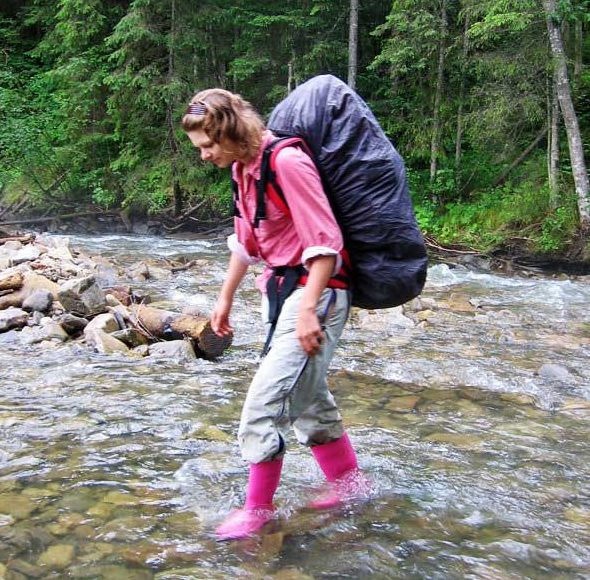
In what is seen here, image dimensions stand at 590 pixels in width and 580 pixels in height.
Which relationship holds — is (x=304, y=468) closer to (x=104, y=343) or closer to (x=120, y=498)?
(x=120, y=498)

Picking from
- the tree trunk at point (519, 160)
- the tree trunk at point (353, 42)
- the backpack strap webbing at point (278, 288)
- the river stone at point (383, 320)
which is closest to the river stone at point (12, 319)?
the river stone at point (383, 320)

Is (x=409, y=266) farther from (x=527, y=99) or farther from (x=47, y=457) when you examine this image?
(x=527, y=99)

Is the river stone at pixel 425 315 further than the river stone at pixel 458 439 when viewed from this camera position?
Yes

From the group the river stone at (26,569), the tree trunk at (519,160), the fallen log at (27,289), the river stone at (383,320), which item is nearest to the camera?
the river stone at (26,569)

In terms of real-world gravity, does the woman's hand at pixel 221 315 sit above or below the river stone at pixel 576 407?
above

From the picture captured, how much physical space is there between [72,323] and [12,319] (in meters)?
0.66

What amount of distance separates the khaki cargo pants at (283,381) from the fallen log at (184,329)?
3.21 meters

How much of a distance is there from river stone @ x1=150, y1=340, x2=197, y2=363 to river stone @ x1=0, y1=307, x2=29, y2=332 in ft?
5.01

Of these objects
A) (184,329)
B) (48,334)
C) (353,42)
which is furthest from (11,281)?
(353,42)

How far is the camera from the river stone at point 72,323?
6340 mm

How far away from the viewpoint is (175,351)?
Result: 579cm

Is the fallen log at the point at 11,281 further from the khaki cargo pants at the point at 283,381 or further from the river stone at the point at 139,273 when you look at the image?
the khaki cargo pants at the point at 283,381

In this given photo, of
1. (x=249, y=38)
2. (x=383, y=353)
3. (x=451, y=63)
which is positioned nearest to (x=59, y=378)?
(x=383, y=353)

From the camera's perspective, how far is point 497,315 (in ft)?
28.5
